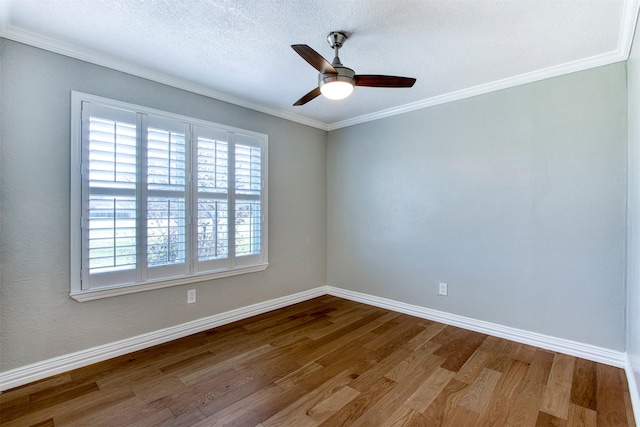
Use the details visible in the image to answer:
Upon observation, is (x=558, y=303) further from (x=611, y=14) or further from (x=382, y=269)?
(x=611, y=14)

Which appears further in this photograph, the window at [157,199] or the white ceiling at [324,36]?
the window at [157,199]

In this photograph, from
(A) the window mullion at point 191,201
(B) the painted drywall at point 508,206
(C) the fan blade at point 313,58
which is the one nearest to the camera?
(C) the fan blade at point 313,58

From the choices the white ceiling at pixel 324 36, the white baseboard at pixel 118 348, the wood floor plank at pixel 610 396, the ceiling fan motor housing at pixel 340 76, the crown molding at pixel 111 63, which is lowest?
the wood floor plank at pixel 610 396

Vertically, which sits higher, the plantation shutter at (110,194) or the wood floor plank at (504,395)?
the plantation shutter at (110,194)

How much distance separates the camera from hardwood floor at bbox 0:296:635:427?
69.9 inches

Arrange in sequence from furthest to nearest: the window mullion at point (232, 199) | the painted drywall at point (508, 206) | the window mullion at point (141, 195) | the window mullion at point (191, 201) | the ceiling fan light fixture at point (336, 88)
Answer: the window mullion at point (232, 199) < the window mullion at point (191, 201) < the window mullion at point (141, 195) < the painted drywall at point (508, 206) < the ceiling fan light fixture at point (336, 88)

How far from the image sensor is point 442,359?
2453mm

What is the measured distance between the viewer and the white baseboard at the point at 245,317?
6.93ft

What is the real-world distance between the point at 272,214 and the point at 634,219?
10.3 ft

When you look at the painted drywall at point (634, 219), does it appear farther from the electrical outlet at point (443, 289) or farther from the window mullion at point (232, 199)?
the window mullion at point (232, 199)

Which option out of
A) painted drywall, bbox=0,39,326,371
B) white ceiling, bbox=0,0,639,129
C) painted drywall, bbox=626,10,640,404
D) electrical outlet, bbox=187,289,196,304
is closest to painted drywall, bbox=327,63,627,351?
painted drywall, bbox=626,10,640,404

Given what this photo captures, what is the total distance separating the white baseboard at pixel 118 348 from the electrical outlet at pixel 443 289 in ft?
6.17

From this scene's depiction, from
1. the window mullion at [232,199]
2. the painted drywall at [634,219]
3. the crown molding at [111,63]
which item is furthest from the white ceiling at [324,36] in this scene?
the window mullion at [232,199]

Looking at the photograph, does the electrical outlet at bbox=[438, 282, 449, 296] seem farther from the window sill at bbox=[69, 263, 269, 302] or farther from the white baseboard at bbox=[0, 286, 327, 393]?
the window sill at bbox=[69, 263, 269, 302]
